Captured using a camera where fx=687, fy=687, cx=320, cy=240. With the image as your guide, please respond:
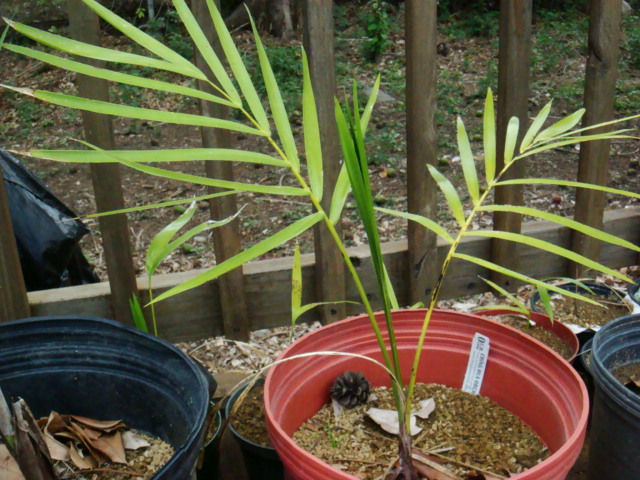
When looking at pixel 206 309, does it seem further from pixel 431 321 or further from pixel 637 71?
pixel 637 71

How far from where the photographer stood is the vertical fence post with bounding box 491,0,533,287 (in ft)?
4.93

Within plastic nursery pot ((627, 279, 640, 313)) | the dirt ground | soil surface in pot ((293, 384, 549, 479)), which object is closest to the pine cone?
soil surface in pot ((293, 384, 549, 479))

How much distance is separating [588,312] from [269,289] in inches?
29.7

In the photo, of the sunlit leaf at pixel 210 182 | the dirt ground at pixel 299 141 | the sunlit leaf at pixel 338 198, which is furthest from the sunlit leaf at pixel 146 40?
the dirt ground at pixel 299 141

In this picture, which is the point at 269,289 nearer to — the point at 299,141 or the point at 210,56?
the point at 210,56

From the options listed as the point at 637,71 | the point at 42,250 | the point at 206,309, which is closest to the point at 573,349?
the point at 206,309

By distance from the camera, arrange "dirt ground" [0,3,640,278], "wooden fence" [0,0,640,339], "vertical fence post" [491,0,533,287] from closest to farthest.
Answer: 1. "wooden fence" [0,0,640,339]
2. "vertical fence post" [491,0,533,287]
3. "dirt ground" [0,3,640,278]

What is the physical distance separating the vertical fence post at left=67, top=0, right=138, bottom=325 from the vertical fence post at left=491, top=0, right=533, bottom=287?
0.86 metres

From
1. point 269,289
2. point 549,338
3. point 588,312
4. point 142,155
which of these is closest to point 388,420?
point 142,155

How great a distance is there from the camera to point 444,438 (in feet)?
3.10

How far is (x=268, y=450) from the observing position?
3.71ft

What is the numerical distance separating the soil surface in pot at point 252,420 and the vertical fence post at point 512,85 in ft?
2.44

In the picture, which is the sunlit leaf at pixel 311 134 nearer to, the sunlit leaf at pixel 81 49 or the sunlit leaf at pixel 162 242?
the sunlit leaf at pixel 81 49

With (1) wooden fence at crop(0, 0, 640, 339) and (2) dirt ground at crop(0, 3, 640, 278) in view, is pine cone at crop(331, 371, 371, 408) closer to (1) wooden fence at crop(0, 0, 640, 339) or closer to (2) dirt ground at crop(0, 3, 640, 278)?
(1) wooden fence at crop(0, 0, 640, 339)
